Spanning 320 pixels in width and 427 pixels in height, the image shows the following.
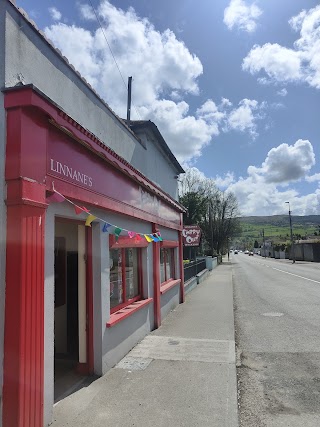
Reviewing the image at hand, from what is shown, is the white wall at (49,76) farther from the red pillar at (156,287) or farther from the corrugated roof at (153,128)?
the red pillar at (156,287)

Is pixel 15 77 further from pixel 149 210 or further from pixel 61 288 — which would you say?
pixel 149 210

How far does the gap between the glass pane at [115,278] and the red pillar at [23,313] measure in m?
2.94

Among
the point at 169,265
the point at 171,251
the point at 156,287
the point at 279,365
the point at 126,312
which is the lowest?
the point at 279,365

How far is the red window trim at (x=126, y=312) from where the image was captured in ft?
20.6

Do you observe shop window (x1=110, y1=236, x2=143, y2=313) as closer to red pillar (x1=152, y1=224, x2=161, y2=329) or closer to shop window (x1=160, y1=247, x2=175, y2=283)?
red pillar (x1=152, y1=224, x2=161, y2=329)

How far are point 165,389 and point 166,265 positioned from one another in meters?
7.66

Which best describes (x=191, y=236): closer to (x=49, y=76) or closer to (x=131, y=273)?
(x=131, y=273)

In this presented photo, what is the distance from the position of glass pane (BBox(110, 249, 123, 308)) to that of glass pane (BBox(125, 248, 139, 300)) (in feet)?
1.81

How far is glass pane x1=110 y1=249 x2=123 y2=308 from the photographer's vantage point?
6941 millimetres

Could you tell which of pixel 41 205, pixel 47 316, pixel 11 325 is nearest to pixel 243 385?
pixel 47 316

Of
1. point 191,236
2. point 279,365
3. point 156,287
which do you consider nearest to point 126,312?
point 156,287

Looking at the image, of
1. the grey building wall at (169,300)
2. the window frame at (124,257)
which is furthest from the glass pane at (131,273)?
the grey building wall at (169,300)

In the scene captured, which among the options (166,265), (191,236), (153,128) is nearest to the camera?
(153,128)

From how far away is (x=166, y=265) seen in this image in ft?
42.3
